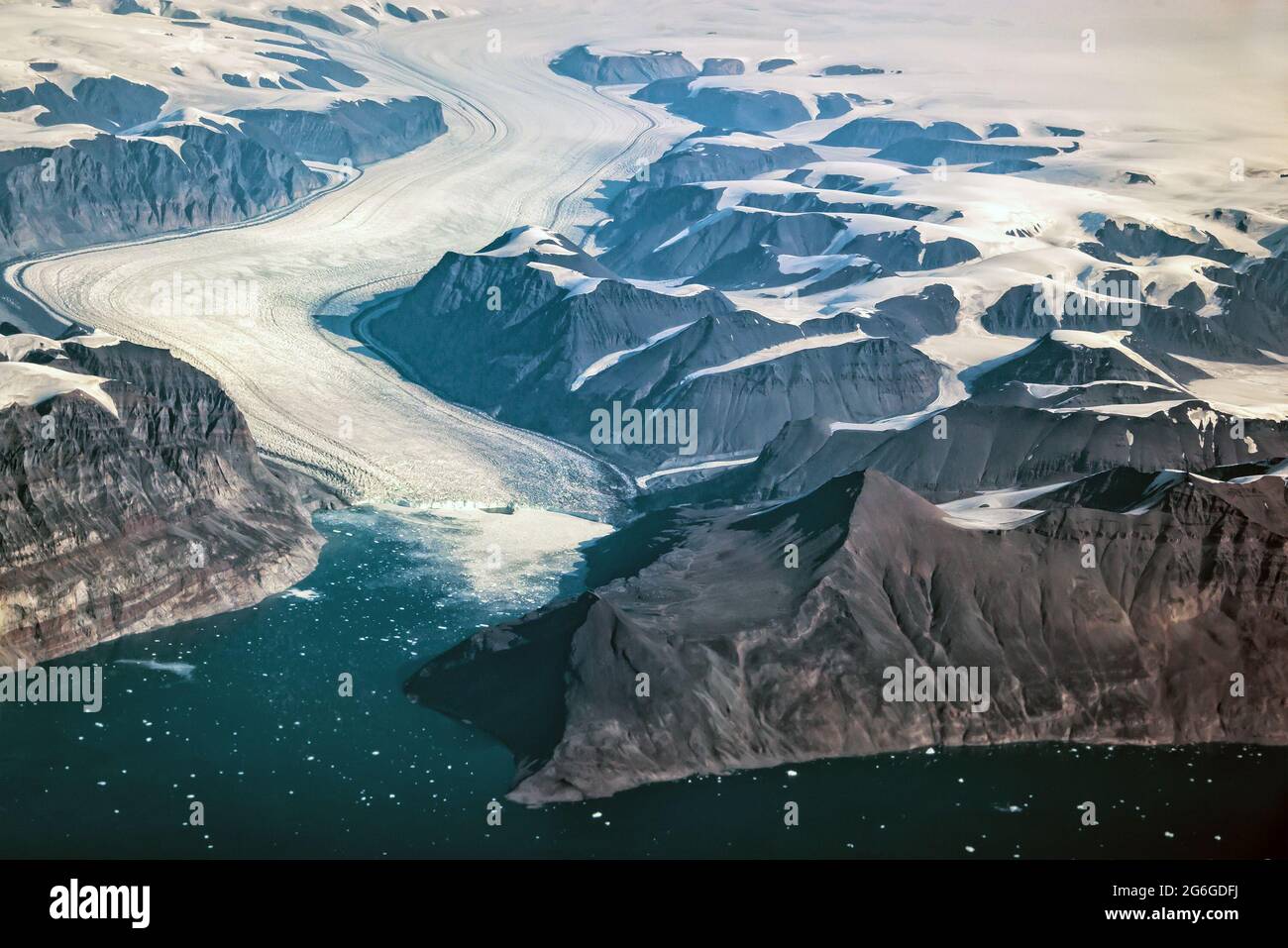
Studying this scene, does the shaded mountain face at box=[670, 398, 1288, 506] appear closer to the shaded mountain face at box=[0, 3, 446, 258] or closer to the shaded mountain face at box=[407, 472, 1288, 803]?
the shaded mountain face at box=[407, 472, 1288, 803]

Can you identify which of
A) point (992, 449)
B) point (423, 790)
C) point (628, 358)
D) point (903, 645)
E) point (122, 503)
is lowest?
point (423, 790)

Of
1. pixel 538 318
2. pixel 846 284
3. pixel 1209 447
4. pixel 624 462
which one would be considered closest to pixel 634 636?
pixel 624 462

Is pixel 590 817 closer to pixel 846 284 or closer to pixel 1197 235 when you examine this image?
pixel 846 284

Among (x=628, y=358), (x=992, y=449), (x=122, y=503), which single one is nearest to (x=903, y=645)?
(x=992, y=449)

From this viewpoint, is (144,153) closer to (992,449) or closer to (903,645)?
(992,449)

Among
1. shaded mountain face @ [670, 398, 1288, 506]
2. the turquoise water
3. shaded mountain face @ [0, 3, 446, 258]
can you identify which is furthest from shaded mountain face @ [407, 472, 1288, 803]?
shaded mountain face @ [0, 3, 446, 258]

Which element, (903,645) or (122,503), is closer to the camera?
(903,645)
